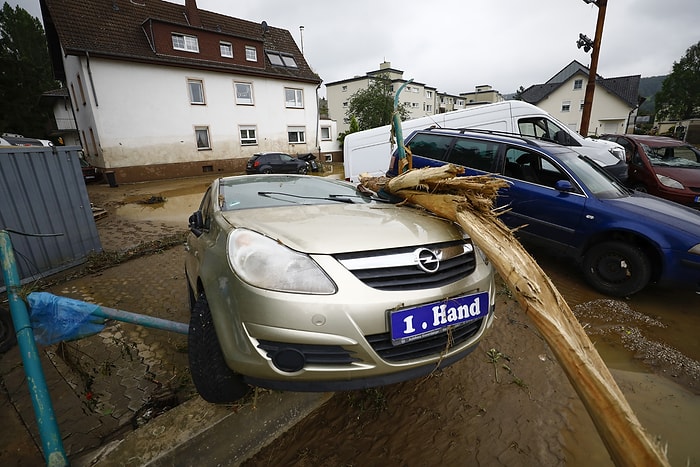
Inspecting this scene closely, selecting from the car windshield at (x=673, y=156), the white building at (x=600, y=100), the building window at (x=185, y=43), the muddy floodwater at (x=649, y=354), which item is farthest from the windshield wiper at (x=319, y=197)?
the white building at (x=600, y=100)

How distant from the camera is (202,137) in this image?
17562mm

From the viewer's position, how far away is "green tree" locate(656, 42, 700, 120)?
134 ft

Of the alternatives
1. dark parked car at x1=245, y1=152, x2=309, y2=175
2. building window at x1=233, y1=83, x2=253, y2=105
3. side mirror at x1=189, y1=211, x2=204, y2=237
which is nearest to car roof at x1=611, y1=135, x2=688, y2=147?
side mirror at x1=189, y1=211, x2=204, y2=237

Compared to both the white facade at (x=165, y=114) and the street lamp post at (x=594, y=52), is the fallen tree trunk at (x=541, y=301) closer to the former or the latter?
the street lamp post at (x=594, y=52)

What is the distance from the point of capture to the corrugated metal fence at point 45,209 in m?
3.85

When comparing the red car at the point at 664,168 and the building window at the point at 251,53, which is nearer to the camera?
the red car at the point at 664,168

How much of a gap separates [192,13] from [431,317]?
2290 centimetres

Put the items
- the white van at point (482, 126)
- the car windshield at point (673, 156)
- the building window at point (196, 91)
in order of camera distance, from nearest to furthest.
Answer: the car windshield at point (673, 156)
the white van at point (482, 126)
the building window at point (196, 91)

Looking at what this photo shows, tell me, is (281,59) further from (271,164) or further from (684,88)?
(684,88)

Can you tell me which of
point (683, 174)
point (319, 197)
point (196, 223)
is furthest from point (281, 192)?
point (683, 174)

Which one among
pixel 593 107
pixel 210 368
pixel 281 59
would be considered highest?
pixel 281 59

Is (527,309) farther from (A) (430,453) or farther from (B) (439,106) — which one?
(B) (439,106)

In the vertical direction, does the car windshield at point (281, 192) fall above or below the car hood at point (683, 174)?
above

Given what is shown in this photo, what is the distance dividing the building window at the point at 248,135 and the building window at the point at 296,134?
230cm
